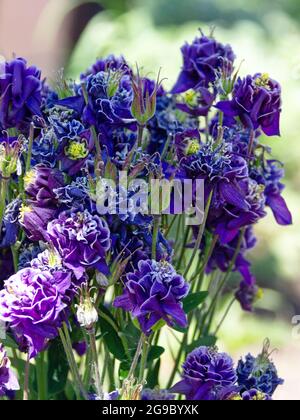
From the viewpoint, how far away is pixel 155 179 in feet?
2.28

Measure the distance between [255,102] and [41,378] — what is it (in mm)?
345

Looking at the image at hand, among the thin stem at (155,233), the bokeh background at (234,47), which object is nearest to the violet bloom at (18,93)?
the thin stem at (155,233)

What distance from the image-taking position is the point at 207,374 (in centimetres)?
70

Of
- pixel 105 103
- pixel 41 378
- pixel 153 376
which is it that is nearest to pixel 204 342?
pixel 153 376

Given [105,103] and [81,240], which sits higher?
[105,103]

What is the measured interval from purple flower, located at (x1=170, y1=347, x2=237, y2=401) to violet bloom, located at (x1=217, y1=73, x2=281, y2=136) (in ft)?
0.75

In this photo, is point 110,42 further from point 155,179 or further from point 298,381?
point 155,179

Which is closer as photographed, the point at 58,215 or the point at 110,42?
the point at 58,215

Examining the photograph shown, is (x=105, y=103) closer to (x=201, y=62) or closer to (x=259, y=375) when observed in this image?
(x=201, y=62)

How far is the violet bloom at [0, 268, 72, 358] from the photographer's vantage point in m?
0.65

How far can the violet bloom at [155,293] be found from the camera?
65 centimetres

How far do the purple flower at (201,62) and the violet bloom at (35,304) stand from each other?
12.4 inches

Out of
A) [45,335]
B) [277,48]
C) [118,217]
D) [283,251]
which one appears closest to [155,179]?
[118,217]

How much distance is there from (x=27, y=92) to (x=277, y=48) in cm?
205
